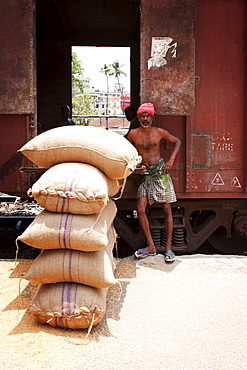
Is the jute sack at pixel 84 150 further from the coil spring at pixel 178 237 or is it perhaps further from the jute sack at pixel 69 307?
the coil spring at pixel 178 237

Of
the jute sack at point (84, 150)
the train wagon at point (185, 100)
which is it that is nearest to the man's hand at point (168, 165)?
the train wagon at point (185, 100)

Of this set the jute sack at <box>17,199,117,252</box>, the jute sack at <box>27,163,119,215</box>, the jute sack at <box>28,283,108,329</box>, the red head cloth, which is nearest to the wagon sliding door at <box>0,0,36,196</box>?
the red head cloth

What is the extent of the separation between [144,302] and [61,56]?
6.47 meters

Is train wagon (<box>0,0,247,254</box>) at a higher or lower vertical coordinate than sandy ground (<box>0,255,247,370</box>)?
higher

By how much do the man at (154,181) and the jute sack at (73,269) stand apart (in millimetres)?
1875

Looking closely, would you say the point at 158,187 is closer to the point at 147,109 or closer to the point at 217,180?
the point at 217,180

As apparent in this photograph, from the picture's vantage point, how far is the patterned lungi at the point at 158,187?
511cm

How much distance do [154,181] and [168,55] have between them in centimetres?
160

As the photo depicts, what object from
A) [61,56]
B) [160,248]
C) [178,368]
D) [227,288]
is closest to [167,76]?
[160,248]

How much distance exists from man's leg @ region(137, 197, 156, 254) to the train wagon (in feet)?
0.90

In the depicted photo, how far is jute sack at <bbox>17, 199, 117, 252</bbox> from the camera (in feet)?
10.3

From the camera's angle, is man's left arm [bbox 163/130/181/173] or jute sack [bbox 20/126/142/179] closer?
jute sack [bbox 20/126/142/179]

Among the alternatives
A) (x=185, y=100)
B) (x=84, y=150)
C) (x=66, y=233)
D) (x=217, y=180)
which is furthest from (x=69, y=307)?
(x=185, y=100)

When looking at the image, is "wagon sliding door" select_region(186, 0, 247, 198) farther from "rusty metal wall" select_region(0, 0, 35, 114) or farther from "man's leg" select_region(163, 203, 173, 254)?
"rusty metal wall" select_region(0, 0, 35, 114)
